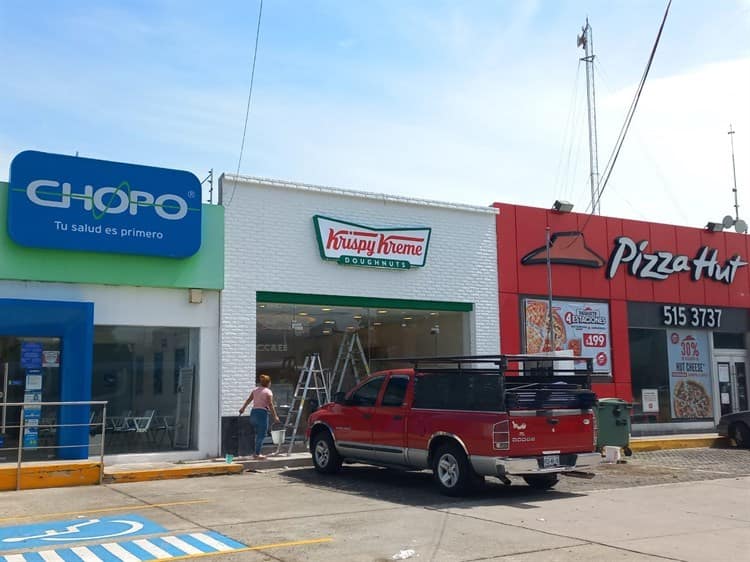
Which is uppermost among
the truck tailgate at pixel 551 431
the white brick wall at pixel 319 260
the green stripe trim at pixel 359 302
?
the white brick wall at pixel 319 260

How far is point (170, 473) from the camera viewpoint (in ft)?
46.3

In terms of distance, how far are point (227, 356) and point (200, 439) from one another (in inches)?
69.2

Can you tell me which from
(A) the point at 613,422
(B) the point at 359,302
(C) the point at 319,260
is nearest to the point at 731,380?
(A) the point at 613,422

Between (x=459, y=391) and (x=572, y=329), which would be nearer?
(x=459, y=391)

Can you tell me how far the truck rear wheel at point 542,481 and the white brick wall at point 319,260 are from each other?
6712 millimetres

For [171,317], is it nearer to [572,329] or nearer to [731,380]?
[572,329]

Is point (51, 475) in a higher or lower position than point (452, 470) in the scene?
lower

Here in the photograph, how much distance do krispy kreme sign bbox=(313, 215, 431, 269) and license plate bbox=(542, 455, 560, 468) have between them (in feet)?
26.3

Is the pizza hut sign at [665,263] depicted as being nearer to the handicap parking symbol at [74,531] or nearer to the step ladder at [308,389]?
the step ladder at [308,389]

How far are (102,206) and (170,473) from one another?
5290 millimetres

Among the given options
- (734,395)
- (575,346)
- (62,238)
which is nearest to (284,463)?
(62,238)

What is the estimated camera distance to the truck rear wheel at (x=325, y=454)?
47.0 feet

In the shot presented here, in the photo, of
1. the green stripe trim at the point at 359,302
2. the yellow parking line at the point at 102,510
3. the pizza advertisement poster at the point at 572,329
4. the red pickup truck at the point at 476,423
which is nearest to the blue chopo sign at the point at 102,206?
the green stripe trim at the point at 359,302

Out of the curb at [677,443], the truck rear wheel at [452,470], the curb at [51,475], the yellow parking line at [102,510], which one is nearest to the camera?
the yellow parking line at [102,510]
